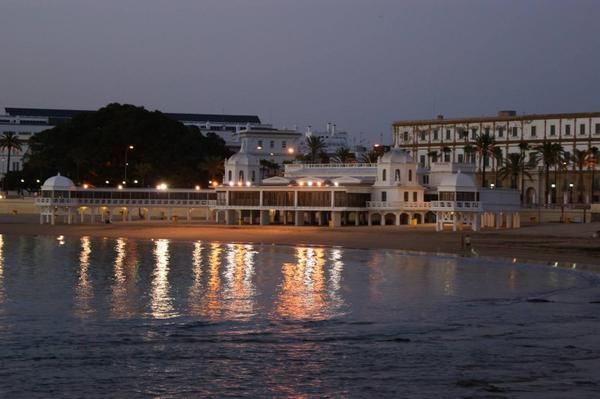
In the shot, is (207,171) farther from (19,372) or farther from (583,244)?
(19,372)

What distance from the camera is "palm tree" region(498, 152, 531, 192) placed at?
120 metres

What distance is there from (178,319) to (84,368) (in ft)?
29.8

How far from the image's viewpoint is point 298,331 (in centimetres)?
3375

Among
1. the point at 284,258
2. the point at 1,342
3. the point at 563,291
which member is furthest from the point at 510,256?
the point at 1,342

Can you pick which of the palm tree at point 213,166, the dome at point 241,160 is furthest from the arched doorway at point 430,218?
the palm tree at point 213,166

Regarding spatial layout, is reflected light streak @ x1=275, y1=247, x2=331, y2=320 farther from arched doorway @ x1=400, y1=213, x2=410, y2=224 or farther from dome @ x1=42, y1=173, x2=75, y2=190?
dome @ x1=42, y1=173, x2=75, y2=190

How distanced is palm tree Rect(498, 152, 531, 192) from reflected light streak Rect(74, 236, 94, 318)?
2528 inches

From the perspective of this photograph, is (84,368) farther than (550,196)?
No

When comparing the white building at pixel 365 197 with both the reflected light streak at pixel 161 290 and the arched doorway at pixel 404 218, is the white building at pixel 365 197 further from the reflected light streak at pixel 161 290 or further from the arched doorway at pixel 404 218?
the reflected light streak at pixel 161 290

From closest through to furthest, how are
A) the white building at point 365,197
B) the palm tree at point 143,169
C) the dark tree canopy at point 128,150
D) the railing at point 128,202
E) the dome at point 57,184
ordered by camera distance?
the white building at point 365,197, the dome at point 57,184, the railing at point 128,202, the palm tree at point 143,169, the dark tree canopy at point 128,150

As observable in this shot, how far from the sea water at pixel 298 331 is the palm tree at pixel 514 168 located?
63174 millimetres

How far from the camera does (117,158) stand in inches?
4953

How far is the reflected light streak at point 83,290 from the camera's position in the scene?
1521 inches

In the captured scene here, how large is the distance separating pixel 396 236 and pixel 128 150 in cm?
5147
